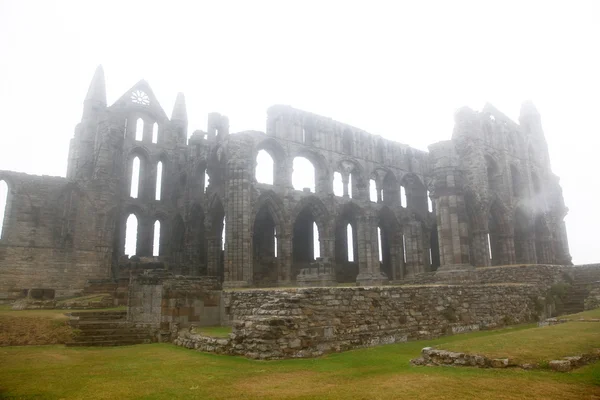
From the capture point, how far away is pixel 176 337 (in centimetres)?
1261

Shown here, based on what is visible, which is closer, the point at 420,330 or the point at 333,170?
the point at 420,330

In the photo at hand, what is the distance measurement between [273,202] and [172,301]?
13.7 metres

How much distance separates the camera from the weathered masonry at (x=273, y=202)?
77.4 ft

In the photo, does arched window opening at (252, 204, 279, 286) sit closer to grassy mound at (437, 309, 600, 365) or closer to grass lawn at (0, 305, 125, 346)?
grass lawn at (0, 305, 125, 346)

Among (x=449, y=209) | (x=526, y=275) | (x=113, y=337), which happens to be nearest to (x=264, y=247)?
(x=449, y=209)

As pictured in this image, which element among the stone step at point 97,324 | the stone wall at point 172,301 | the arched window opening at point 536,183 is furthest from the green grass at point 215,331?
the arched window opening at point 536,183

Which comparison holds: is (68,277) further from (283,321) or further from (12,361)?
(283,321)

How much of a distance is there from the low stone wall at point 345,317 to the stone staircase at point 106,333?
1684mm

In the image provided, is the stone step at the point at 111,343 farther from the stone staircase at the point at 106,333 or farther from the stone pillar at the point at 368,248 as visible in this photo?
the stone pillar at the point at 368,248

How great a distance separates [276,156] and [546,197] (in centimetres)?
2307

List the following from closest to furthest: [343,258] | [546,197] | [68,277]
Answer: [68,277], [343,258], [546,197]

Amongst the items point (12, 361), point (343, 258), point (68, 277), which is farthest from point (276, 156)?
point (12, 361)

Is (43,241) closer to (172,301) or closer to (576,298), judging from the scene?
(172,301)

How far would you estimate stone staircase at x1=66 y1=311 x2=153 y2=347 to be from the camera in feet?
40.2
